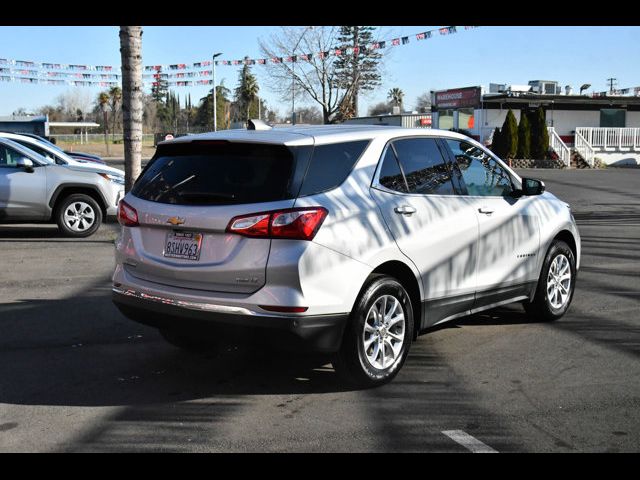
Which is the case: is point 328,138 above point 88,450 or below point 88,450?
above

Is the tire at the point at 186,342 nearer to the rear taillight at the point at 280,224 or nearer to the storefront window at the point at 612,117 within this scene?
the rear taillight at the point at 280,224

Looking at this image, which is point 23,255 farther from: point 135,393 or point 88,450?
point 88,450

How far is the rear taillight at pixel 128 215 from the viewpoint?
210 inches

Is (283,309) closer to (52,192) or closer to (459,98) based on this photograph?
(52,192)

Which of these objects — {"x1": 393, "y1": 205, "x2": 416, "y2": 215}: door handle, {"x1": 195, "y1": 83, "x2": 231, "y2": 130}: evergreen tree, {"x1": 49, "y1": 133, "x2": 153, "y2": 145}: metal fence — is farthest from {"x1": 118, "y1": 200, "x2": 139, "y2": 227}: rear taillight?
{"x1": 49, "y1": 133, "x2": 153, "y2": 145}: metal fence

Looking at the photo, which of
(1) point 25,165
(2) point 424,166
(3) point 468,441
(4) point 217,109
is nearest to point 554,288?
(2) point 424,166

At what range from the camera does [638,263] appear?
10.6 meters

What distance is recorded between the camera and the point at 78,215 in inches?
516

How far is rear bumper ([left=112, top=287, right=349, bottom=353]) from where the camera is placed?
468 centimetres

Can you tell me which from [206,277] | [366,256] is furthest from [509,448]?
[206,277]

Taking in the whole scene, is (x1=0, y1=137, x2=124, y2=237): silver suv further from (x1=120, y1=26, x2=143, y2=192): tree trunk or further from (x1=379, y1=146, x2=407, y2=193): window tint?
(x1=379, y1=146, x2=407, y2=193): window tint

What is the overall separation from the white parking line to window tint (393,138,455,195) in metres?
1.96

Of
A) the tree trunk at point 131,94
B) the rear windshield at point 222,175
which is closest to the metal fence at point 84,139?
the tree trunk at point 131,94
